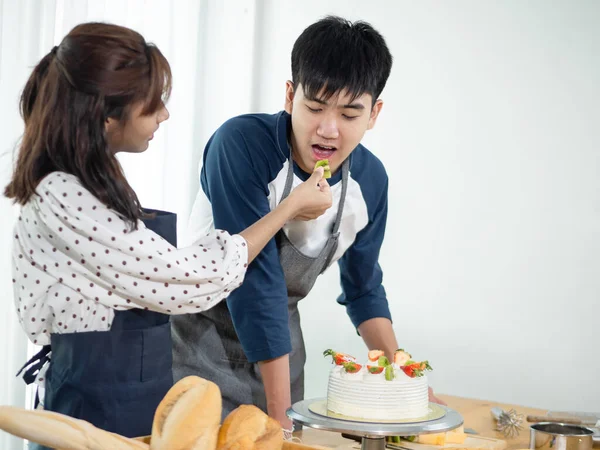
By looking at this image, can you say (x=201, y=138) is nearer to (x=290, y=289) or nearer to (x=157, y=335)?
(x=290, y=289)

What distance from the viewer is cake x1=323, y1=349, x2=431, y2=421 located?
1309mm

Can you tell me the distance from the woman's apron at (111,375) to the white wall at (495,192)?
179 cm

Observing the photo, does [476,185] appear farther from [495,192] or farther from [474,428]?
[474,428]

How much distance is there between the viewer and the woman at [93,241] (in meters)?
1.14

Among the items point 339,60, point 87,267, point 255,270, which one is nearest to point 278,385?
point 255,270

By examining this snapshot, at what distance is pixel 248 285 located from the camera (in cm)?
160

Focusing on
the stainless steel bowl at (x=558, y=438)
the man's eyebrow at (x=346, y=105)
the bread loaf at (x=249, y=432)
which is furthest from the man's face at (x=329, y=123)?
the bread loaf at (x=249, y=432)

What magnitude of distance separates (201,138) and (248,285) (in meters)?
1.87

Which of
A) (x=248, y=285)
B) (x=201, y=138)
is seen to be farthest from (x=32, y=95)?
(x=201, y=138)

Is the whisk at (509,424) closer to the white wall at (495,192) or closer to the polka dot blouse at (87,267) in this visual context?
the polka dot blouse at (87,267)

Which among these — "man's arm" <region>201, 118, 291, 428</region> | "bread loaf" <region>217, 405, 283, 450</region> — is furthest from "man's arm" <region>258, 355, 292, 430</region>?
"bread loaf" <region>217, 405, 283, 450</region>

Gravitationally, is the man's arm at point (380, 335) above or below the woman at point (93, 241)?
below

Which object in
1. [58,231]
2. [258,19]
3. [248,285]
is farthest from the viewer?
[258,19]

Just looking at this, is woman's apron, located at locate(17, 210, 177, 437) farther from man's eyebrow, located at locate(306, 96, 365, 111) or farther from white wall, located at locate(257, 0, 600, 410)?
white wall, located at locate(257, 0, 600, 410)
